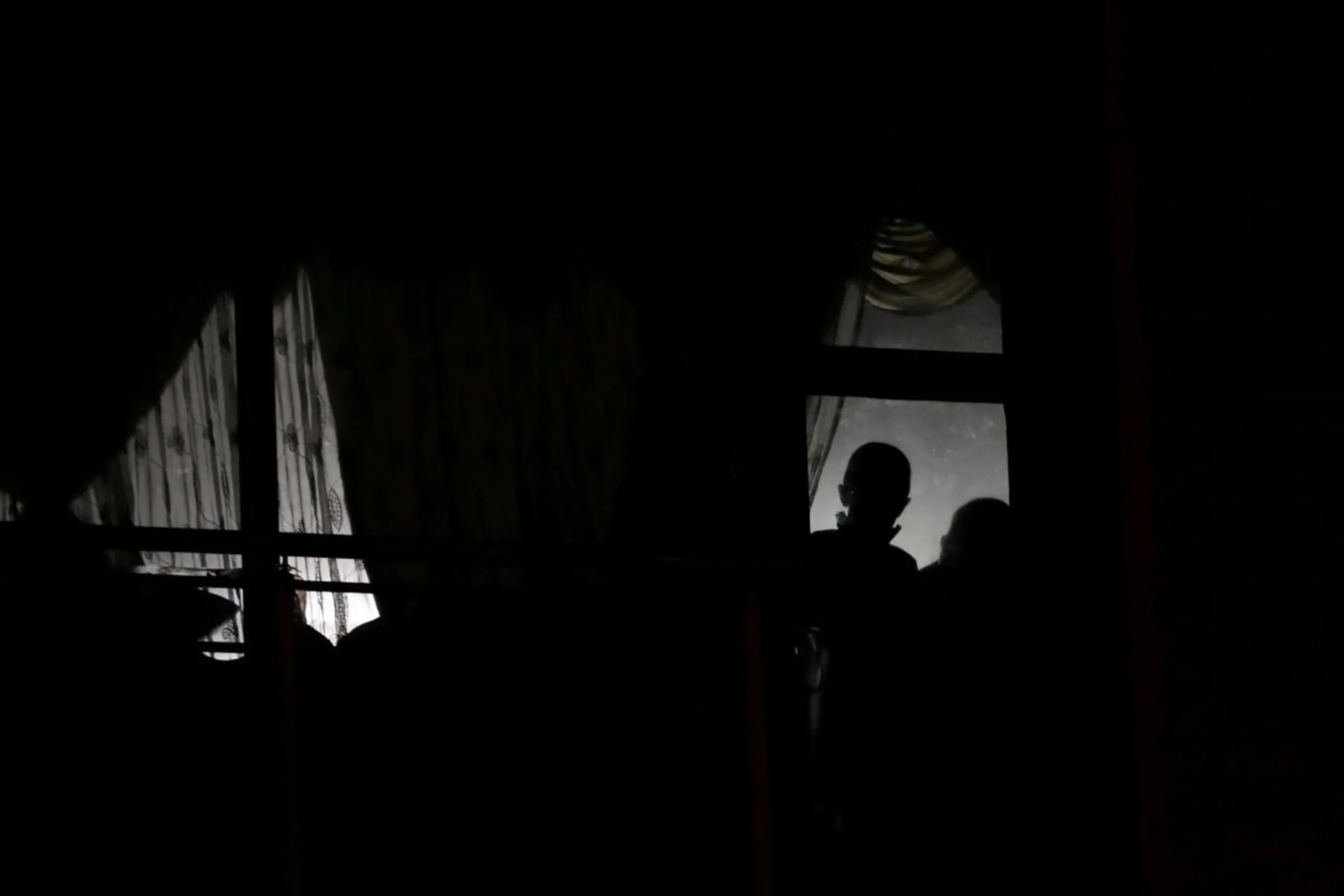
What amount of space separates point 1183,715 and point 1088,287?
1177 millimetres

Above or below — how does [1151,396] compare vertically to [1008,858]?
above

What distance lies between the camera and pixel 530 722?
135 inches

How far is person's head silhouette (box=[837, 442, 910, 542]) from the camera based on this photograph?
12.7ft

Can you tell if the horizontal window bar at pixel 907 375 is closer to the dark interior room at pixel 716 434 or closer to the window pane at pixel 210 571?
the dark interior room at pixel 716 434

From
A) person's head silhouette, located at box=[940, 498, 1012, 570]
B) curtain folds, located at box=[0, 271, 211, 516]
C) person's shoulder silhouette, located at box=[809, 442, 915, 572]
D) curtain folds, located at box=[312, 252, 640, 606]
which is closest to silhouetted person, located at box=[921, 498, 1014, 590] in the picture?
person's head silhouette, located at box=[940, 498, 1012, 570]

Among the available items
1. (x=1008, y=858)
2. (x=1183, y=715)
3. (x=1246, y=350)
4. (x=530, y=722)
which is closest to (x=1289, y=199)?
(x=1246, y=350)

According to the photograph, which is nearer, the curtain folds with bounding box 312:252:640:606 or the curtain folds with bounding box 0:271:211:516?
the curtain folds with bounding box 0:271:211:516

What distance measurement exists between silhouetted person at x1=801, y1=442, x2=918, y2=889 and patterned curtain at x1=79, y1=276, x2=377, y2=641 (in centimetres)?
119

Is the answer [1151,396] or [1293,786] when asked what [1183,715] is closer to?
[1293,786]

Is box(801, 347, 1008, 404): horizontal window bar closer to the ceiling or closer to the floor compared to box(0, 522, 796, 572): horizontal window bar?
closer to the ceiling

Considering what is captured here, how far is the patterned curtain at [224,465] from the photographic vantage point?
11.0 feet

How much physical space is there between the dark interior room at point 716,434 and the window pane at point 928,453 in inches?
0.5

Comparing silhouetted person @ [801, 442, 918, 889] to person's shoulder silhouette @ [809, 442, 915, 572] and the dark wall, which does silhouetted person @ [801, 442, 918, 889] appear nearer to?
person's shoulder silhouette @ [809, 442, 915, 572]

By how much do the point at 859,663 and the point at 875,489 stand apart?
489 mm
